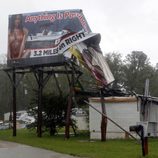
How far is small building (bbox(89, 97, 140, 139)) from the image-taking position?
33719 millimetres

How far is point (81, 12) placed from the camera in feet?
115

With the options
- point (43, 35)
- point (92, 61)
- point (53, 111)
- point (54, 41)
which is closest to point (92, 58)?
point (92, 61)

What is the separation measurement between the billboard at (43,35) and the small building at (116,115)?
3.95 m

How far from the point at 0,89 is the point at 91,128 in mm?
71593

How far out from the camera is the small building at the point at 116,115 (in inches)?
1328

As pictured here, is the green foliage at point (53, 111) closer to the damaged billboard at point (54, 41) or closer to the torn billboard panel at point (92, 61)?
the damaged billboard at point (54, 41)

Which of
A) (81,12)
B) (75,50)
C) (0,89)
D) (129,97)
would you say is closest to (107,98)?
(129,97)

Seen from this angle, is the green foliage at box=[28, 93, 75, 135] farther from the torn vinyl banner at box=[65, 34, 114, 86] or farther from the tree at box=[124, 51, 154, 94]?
the tree at box=[124, 51, 154, 94]

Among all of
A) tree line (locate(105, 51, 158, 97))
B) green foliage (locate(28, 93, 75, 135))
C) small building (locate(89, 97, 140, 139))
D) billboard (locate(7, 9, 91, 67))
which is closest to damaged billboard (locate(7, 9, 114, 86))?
billboard (locate(7, 9, 91, 67))

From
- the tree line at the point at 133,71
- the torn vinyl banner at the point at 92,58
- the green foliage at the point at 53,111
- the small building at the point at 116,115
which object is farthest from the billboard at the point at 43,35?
the tree line at the point at 133,71

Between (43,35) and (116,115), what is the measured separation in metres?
7.30

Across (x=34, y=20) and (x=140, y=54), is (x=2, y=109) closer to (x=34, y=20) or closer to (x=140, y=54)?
(x=140, y=54)

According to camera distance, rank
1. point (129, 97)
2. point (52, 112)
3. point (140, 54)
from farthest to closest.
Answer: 1. point (140, 54)
2. point (52, 112)
3. point (129, 97)

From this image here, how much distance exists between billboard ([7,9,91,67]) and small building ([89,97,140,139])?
395 cm
